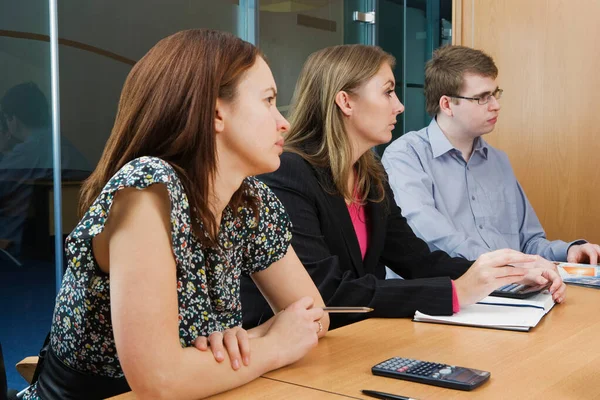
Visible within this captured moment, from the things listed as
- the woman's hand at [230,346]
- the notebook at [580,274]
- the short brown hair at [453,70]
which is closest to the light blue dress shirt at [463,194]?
the short brown hair at [453,70]

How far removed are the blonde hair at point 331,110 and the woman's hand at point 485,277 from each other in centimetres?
49

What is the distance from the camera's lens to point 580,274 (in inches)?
88.7

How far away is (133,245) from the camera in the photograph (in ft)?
3.74

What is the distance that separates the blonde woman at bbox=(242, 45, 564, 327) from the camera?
1722 millimetres

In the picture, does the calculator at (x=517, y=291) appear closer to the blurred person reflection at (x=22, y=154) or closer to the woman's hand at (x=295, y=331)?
the woman's hand at (x=295, y=331)

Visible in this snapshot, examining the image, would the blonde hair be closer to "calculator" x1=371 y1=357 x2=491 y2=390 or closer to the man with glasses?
the man with glasses

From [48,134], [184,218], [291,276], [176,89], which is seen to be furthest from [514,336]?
[48,134]

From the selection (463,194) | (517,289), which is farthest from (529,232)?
(517,289)

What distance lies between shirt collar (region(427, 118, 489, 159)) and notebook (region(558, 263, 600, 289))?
767mm

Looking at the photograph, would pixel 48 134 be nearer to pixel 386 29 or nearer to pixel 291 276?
pixel 291 276

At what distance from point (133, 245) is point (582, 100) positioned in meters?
2.88

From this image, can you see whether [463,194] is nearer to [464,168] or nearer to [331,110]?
[464,168]

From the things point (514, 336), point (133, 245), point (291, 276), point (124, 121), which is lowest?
point (514, 336)

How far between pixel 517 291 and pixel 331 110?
72 centimetres
